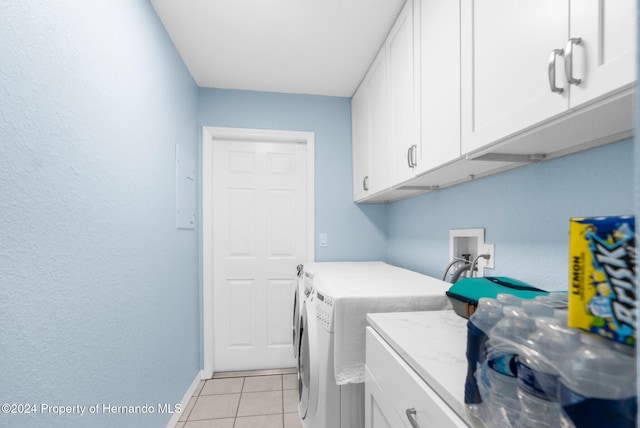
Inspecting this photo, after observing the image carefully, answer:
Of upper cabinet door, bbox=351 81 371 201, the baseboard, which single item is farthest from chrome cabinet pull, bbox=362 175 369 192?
the baseboard

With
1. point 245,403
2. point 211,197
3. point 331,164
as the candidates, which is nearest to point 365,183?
point 331,164

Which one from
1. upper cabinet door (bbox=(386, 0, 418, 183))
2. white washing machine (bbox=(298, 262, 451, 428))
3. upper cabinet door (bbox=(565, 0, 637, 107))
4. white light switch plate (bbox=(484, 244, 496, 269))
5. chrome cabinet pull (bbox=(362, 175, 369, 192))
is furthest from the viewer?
chrome cabinet pull (bbox=(362, 175, 369, 192))

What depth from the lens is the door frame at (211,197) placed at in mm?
2367

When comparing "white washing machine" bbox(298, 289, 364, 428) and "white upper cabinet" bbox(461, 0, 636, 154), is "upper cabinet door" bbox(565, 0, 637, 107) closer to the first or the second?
"white upper cabinet" bbox(461, 0, 636, 154)

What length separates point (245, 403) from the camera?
6.56 ft

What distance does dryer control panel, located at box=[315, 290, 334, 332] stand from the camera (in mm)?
1169

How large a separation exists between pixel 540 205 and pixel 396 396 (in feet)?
2.77

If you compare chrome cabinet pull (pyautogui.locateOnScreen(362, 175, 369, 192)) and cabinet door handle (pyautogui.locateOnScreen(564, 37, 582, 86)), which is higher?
cabinet door handle (pyautogui.locateOnScreen(564, 37, 582, 86))

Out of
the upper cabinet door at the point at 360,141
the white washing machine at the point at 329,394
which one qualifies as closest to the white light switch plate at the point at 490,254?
the white washing machine at the point at 329,394

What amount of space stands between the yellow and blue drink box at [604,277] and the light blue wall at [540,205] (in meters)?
0.64

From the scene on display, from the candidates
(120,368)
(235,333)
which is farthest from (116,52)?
(235,333)

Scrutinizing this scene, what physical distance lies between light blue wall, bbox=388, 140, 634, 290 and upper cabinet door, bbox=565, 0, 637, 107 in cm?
34

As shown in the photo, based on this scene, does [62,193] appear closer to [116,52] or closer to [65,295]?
[65,295]

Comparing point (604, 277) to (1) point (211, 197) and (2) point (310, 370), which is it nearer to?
(2) point (310, 370)
